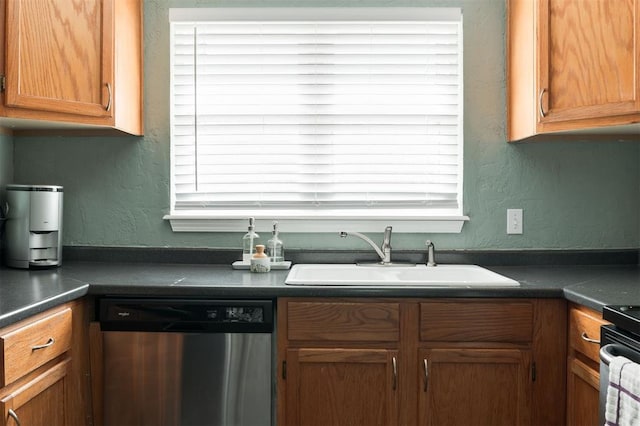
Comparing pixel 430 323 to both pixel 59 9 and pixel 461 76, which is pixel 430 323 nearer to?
pixel 461 76

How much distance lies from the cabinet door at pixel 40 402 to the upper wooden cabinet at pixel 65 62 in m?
0.95

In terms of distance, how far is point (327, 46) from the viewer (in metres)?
2.62

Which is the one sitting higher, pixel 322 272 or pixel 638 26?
pixel 638 26

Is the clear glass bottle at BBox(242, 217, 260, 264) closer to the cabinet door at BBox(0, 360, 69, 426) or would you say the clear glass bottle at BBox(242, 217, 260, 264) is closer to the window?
the window

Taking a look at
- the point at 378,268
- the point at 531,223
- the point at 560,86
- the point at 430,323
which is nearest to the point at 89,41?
the point at 378,268

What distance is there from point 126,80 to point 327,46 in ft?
2.92

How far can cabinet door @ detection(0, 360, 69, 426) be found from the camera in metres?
1.54

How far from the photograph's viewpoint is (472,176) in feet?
8.56

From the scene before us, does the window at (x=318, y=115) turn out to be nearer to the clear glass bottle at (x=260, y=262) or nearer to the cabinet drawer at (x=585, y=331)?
the clear glass bottle at (x=260, y=262)

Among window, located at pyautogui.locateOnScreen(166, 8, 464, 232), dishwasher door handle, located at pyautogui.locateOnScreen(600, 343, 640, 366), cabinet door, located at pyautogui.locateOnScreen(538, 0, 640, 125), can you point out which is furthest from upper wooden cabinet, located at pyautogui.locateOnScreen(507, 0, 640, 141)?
dishwasher door handle, located at pyautogui.locateOnScreen(600, 343, 640, 366)

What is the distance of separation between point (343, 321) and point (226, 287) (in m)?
0.42

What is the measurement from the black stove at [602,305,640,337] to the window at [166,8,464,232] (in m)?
1.10

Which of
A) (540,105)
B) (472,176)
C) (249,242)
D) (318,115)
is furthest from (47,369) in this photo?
(540,105)

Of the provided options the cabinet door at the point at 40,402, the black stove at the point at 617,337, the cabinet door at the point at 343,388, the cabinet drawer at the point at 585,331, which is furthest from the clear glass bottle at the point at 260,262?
the black stove at the point at 617,337
